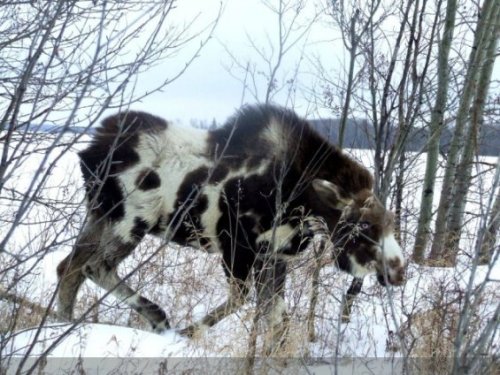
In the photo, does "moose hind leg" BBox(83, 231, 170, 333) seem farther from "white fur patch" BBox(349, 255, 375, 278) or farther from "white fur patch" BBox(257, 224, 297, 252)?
"white fur patch" BBox(349, 255, 375, 278)

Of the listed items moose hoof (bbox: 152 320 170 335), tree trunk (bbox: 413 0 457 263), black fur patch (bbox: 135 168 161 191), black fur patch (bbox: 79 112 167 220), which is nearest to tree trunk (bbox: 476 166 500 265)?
tree trunk (bbox: 413 0 457 263)

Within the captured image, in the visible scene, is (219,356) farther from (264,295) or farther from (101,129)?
A: (101,129)

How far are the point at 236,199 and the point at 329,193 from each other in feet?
2.55

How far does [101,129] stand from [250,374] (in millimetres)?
2647

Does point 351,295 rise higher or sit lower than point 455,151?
lower

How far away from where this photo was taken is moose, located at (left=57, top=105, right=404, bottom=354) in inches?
258

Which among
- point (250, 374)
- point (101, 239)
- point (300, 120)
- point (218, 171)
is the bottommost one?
point (250, 374)

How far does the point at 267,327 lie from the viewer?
18.8 feet

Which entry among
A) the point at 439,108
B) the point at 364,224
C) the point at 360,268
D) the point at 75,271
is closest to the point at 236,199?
the point at 364,224

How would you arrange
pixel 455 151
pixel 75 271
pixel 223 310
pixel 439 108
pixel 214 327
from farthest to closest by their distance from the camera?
pixel 455 151 < pixel 439 108 < pixel 75 271 < pixel 223 310 < pixel 214 327

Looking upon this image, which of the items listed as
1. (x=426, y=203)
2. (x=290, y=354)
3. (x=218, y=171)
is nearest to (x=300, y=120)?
(x=218, y=171)

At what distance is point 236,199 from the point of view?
6625 millimetres

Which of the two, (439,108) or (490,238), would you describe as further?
(439,108)

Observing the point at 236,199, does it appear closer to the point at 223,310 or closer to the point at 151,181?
the point at 151,181
